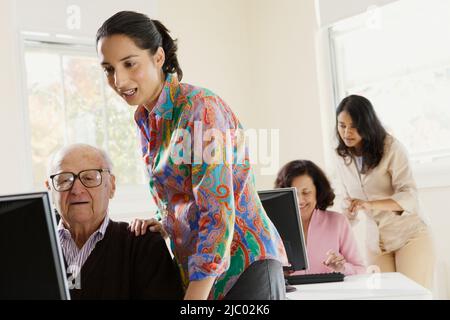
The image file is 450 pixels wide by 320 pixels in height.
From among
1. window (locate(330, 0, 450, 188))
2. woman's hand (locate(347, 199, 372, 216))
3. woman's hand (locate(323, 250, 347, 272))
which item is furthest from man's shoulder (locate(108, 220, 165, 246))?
window (locate(330, 0, 450, 188))

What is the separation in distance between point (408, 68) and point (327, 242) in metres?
1.67

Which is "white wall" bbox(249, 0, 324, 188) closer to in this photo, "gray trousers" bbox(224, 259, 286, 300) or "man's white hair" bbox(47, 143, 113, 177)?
"man's white hair" bbox(47, 143, 113, 177)

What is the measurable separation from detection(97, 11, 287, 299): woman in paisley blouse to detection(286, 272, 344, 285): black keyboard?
1.23m

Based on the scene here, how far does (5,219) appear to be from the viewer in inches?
39.2

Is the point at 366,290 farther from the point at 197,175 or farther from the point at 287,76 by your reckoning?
the point at 287,76

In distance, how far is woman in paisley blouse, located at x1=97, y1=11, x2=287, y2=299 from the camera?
3.93ft

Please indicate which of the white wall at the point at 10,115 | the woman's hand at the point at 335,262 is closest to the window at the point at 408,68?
the woman's hand at the point at 335,262

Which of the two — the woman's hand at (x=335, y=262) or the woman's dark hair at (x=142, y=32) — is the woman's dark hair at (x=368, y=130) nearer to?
the woman's hand at (x=335, y=262)

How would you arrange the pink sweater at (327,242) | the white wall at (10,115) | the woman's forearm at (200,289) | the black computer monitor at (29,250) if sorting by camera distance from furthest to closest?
the white wall at (10,115) → the pink sweater at (327,242) → the woman's forearm at (200,289) → the black computer monitor at (29,250)

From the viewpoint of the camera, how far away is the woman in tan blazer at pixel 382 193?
10.3ft

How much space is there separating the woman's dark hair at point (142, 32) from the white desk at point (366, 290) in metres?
1.10

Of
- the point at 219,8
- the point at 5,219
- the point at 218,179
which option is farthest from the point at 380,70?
the point at 5,219
